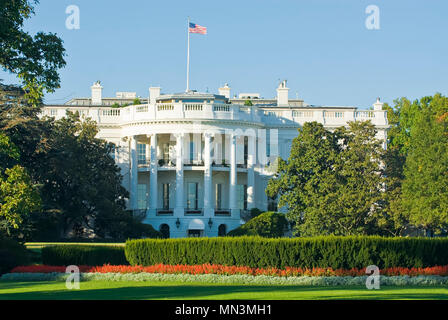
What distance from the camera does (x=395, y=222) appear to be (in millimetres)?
52969

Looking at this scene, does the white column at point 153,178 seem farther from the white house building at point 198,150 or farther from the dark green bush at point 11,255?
the dark green bush at point 11,255

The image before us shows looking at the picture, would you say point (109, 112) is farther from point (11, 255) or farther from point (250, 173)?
point (11, 255)

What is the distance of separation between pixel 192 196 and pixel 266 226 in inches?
409

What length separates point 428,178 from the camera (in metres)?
50.9

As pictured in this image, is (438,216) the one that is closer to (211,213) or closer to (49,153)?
(211,213)

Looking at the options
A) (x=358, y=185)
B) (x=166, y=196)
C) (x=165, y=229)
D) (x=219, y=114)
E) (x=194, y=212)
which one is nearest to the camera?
(x=358, y=185)

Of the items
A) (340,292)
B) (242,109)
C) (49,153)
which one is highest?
(242,109)

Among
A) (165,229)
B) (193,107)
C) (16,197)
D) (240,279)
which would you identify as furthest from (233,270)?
(193,107)

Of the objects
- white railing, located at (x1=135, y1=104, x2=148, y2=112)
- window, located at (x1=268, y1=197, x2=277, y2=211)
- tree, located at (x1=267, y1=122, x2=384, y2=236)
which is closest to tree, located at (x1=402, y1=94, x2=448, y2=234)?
tree, located at (x1=267, y1=122, x2=384, y2=236)

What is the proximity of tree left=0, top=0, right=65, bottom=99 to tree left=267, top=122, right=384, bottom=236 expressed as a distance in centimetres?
3098

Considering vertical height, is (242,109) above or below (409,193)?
above

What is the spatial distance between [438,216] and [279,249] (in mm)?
21113
